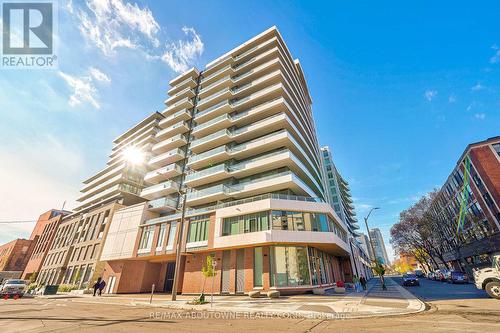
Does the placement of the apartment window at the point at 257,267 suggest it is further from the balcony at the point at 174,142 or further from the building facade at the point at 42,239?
the building facade at the point at 42,239

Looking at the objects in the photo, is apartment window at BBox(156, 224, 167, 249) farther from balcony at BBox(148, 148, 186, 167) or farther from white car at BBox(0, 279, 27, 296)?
white car at BBox(0, 279, 27, 296)

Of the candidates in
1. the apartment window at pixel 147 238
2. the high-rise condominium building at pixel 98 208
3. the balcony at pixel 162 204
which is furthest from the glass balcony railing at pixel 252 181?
the high-rise condominium building at pixel 98 208

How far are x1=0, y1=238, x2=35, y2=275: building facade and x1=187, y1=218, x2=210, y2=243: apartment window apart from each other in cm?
6622

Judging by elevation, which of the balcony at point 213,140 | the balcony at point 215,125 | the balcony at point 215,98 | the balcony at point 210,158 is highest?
the balcony at point 215,98

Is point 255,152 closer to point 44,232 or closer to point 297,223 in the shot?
point 297,223

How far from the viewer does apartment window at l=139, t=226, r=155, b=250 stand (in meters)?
28.9

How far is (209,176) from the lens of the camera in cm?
2992

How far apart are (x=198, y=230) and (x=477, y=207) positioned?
49.9m

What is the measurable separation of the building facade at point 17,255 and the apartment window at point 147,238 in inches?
2269

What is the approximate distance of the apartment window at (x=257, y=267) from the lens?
20.9 metres

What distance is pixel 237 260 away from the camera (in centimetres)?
2275

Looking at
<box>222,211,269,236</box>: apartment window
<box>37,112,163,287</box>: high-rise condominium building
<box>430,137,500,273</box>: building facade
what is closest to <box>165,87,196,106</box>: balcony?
<box>37,112,163,287</box>: high-rise condominium building

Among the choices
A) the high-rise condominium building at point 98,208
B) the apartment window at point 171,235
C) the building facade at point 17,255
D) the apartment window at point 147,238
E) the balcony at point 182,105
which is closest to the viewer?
the apartment window at point 171,235

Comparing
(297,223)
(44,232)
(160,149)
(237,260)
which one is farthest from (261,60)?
(44,232)
